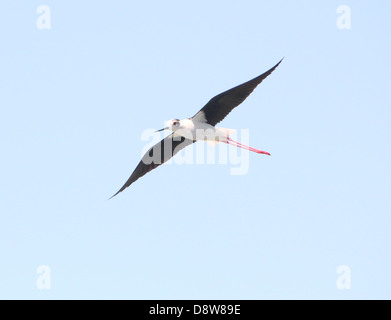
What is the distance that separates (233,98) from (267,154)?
1352 mm

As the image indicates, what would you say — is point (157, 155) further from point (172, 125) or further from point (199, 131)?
point (199, 131)

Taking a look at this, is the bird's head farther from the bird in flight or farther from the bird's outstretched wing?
the bird's outstretched wing

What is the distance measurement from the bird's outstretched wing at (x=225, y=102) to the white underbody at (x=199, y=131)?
13cm

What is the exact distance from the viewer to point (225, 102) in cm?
1272

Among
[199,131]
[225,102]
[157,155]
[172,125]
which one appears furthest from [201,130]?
[157,155]

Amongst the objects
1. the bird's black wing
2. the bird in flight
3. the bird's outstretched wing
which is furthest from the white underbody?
the bird's black wing

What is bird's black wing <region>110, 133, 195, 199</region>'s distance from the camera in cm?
1377

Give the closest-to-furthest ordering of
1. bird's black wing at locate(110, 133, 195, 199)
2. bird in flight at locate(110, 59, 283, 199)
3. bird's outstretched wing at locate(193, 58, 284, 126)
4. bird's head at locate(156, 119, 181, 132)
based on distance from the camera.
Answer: bird's outstretched wing at locate(193, 58, 284, 126), bird in flight at locate(110, 59, 283, 199), bird's head at locate(156, 119, 181, 132), bird's black wing at locate(110, 133, 195, 199)

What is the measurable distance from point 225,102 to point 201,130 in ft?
2.26

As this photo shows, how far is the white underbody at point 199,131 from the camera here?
1292 centimetres
